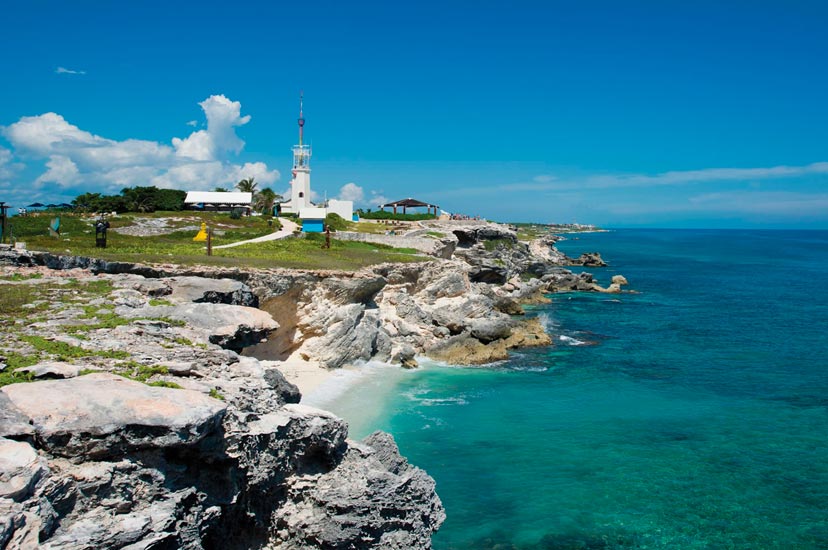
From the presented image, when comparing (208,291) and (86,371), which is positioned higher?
(208,291)

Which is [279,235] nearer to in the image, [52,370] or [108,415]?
[52,370]

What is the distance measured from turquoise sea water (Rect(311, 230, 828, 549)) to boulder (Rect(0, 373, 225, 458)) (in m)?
8.97

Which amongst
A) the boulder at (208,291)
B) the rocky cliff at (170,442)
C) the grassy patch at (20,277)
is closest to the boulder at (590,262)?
the boulder at (208,291)

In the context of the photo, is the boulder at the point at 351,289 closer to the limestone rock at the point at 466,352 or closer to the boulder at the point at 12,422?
the limestone rock at the point at 466,352

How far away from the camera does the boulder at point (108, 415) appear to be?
353 inches

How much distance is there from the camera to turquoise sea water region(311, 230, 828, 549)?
17.5 m

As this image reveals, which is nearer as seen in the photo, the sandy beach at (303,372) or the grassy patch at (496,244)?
the sandy beach at (303,372)

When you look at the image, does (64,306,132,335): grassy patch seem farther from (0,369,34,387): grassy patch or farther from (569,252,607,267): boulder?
(569,252,607,267): boulder

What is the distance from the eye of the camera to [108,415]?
9375 mm

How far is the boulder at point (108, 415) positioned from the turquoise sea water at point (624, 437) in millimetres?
8968

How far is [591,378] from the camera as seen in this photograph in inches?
1304

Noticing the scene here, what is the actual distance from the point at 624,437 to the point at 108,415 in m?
20.3

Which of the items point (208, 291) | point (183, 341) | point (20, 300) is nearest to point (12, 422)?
point (183, 341)

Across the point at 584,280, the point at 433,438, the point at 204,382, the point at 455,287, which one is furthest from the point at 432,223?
the point at 204,382
